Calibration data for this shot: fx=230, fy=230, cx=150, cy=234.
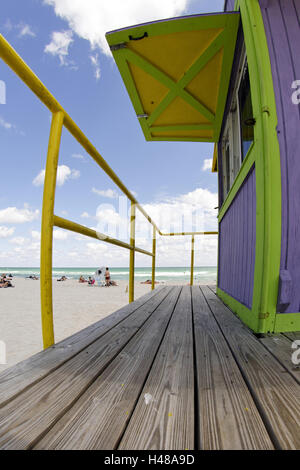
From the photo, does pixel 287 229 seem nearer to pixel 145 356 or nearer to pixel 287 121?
pixel 287 121

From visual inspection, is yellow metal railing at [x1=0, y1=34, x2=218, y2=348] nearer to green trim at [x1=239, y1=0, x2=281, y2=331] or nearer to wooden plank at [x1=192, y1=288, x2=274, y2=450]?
wooden plank at [x1=192, y1=288, x2=274, y2=450]

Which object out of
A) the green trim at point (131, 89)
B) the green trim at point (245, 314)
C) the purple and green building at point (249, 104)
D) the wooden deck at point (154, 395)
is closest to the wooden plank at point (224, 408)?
the wooden deck at point (154, 395)

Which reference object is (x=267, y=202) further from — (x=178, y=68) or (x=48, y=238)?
(x=178, y=68)

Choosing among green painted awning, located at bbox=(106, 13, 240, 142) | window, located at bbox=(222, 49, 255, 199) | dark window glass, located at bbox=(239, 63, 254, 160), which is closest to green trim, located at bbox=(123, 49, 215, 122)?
green painted awning, located at bbox=(106, 13, 240, 142)

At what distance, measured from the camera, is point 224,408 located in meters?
0.51

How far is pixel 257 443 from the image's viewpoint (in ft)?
1.36

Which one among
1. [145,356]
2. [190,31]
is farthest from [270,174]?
[190,31]

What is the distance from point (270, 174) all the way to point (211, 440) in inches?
38.6

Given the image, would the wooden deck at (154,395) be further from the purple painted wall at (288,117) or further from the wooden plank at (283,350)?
the purple painted wall at (288,117)

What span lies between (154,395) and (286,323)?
2.54 ft

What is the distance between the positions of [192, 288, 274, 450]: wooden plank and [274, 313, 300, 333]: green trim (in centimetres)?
33

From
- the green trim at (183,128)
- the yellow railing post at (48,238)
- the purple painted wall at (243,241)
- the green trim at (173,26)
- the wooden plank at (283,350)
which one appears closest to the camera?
the wooden plank at (283,350)

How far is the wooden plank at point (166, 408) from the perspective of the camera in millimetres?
419

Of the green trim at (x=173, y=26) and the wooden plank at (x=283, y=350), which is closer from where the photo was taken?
the wooden plank at (x=283, y=350)
